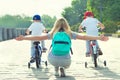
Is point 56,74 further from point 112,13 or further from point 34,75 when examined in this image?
point 112,13

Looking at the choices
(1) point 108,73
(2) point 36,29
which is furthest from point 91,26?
(1) point 108,73

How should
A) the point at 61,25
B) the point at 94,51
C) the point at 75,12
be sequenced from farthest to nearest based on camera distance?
1. the point at 75,12
2. the point at 94,51
3. the point at 61,25

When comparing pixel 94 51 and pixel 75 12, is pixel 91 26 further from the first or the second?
pixel 75 12

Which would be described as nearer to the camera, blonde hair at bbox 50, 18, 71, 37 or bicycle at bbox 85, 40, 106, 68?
blonde hair at bbox 50, 18, 71, 37

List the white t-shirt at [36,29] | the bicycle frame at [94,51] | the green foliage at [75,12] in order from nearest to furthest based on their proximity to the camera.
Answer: the bicycle frame at [94,51] < the white t-shirt at [36,29] < the green foliage at [75,12]

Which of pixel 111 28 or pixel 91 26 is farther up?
pixel 111 28

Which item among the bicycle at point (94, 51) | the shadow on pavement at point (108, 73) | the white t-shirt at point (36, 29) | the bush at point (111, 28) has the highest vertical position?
the bush at point (111, 28)

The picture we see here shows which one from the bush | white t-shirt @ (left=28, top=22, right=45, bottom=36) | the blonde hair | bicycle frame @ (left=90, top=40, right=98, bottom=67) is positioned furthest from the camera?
the bush

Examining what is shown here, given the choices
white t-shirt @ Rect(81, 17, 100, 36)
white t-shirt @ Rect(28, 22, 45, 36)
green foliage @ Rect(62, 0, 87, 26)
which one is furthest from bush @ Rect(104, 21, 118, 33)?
green foliage @ Rect(62, 0, 87, 26)

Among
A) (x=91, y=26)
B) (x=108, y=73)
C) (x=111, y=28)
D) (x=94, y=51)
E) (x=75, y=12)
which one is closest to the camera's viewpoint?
(x=108, y=73)

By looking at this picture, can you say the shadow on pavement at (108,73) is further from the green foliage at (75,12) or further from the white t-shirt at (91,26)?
the green foliage at (75,12)

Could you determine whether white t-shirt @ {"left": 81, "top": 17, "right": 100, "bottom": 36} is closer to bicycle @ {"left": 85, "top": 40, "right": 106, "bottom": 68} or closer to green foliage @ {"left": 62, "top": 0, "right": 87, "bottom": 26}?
bicycle @ {"left": 85, "top": 40, "right": 106, "bottom": 68}

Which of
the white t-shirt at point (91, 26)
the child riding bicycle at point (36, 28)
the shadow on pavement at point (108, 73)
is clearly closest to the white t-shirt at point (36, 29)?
the child riding bicycle at point (36, 28)

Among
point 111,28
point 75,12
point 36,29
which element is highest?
point 75,12
